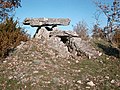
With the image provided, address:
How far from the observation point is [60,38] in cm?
1419

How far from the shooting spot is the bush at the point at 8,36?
11.2 metres

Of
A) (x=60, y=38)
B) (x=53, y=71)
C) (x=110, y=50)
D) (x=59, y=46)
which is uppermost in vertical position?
(x=60, y=38)

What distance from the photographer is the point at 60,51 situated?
12.7 m

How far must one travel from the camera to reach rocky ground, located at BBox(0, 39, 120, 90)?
27.1ft

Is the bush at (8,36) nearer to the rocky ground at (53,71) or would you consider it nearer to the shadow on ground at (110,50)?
the rocky ground at (53,71)

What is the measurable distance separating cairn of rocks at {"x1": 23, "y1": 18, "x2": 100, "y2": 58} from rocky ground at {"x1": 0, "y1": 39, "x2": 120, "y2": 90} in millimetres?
513

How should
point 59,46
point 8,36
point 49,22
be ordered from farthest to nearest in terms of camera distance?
point 49,22, point 59,46, point 8,36

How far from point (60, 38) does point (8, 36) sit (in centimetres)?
372

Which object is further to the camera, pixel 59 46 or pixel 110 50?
pixel 110 50

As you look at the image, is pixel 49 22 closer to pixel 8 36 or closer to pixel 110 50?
pixel 8 36

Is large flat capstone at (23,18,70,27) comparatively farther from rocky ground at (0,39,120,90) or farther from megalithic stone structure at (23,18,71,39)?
rocky ground at (0,39,120,90)

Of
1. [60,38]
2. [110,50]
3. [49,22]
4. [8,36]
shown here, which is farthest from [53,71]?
[49,22]

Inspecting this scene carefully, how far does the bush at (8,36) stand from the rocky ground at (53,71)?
17.1 inches

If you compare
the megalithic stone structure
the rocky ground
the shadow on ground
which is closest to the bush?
the rocky ground
